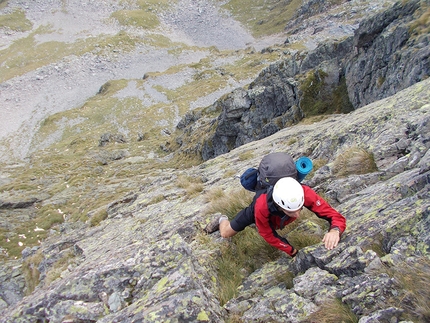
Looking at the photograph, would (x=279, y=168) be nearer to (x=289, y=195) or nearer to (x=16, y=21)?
(x=289, y=195)

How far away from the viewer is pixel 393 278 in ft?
13.1

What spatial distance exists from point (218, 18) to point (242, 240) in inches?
6415

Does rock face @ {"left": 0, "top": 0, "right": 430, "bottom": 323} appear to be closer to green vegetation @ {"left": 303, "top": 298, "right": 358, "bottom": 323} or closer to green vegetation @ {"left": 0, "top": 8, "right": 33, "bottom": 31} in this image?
green vegetation @ {"left": 303, "top": 298, "right": 358, "bottom": 323}

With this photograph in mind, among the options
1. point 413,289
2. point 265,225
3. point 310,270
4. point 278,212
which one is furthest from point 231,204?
point 413,289

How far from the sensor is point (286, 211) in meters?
5.58

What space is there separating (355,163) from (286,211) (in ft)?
14.4

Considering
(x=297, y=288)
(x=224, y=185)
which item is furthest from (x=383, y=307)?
(x=224, y=185)

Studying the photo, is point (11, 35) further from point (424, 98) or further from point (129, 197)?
point (424, 98)

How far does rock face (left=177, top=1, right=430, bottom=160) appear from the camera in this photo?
1702 cm

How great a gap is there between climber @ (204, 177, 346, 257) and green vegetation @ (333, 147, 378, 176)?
3.17 m

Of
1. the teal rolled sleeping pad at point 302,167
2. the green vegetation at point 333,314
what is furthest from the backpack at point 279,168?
the green vegetation at point 333,314

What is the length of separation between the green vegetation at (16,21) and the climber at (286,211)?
16502 centimetres

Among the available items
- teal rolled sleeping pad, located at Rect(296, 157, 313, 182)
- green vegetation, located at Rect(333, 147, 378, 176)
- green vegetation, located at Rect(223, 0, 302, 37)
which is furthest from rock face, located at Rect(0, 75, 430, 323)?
green vegetation, located at Rect(223, 0, 302, 37)

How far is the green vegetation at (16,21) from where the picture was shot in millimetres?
129375
